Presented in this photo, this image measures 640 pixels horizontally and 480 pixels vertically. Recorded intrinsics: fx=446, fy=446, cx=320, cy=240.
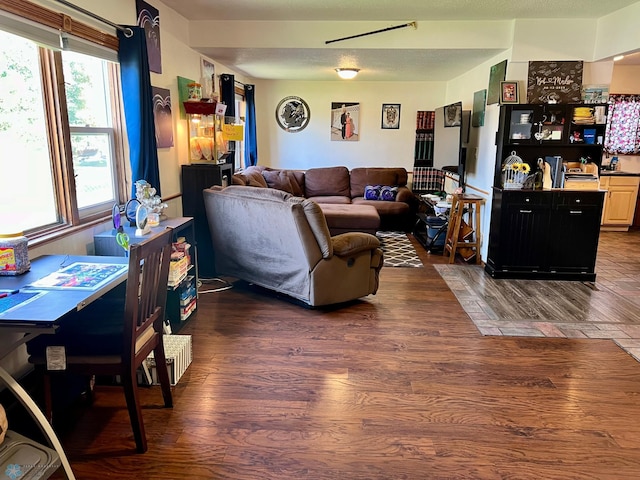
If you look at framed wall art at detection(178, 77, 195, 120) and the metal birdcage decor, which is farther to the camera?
the metal birdcage decor

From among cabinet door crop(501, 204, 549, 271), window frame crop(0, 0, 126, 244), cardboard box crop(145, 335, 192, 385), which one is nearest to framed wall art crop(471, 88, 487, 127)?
cabinet door crop(501, 204, 549, 271)

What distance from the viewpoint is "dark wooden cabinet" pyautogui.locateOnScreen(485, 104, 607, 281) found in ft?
14.4

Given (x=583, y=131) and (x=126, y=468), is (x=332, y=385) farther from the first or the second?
(x=583, y=131)

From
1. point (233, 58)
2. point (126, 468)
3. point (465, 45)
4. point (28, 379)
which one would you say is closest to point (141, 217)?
point (28, 379)

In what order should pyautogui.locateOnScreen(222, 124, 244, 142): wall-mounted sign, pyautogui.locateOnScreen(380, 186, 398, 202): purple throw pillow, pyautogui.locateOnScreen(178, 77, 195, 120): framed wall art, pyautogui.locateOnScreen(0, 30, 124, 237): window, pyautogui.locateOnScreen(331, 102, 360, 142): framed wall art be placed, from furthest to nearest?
pyautogui.locateOnScreen(331, 102, 360, 142): framed wall art → pyautogui.locateOnScreen(380, 186, 398, 202): purple throw pillow → pyautogui.locateOnScreen(222, 124, 244, 142): wall-mounted sign → pyautogui.locateOnScreen(178, 77, 195, 120): framed wall art → pyautogui.locateOnScreen(0, 30, 124, 237): window

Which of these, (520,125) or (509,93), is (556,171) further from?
(509,93)

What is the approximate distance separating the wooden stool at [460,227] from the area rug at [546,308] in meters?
0.43

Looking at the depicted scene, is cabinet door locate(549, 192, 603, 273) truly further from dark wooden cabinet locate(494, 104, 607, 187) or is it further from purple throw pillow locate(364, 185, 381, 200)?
purple throw pillow locate(364, 185, 381, 200)

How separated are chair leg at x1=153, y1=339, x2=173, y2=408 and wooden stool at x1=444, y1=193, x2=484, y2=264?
361cm

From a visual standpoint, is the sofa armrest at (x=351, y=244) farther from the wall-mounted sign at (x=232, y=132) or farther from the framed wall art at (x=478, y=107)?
the framed wall art at (x=478, y=107)

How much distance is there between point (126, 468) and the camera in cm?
193

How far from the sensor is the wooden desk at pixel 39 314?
5.29ft

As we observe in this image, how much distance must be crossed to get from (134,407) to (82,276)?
659mm

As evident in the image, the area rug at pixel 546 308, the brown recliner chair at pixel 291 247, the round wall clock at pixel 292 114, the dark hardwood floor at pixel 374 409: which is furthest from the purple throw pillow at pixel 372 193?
the dark hardwood floor at pixel 374 409
